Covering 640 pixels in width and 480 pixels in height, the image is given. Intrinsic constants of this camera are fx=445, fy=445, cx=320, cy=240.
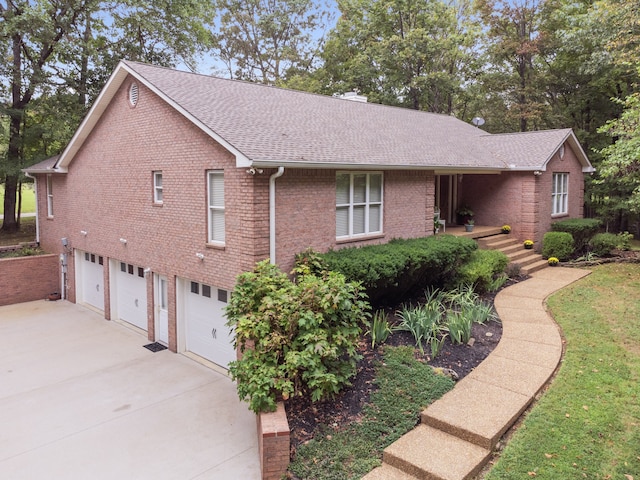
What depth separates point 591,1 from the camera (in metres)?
22.7

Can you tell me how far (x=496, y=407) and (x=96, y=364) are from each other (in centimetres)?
899

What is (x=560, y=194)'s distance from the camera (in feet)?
60.2

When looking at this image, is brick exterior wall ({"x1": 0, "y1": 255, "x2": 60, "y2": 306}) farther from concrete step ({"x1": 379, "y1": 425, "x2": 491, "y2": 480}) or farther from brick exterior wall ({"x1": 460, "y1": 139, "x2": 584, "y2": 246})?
brick exterior wall ({"x1": 460, "y1": 139, "x2": 584, "y2": 246})

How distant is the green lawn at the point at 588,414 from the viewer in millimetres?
5453

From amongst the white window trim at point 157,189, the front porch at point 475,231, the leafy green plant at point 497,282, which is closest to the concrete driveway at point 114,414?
the white window trim at point 157,189

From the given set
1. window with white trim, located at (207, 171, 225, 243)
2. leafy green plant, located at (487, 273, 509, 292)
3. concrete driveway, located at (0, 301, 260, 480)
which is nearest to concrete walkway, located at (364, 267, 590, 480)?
concrete driveway, located at (0, 301, 260, 480)

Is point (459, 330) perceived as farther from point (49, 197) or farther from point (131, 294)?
point (49, 197)

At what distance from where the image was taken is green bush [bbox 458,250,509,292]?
11992 mm

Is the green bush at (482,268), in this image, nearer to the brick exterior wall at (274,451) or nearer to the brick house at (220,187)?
the brick house at (220,187)

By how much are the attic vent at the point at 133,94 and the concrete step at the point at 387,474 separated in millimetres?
10541

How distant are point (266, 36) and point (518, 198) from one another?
26.2m

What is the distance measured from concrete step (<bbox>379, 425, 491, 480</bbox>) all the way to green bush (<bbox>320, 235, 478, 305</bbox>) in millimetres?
3225

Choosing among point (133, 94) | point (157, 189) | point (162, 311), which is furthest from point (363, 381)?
point (133, 94)

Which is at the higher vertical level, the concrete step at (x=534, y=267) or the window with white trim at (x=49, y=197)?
the window with white trim at (x=49, y=197)
